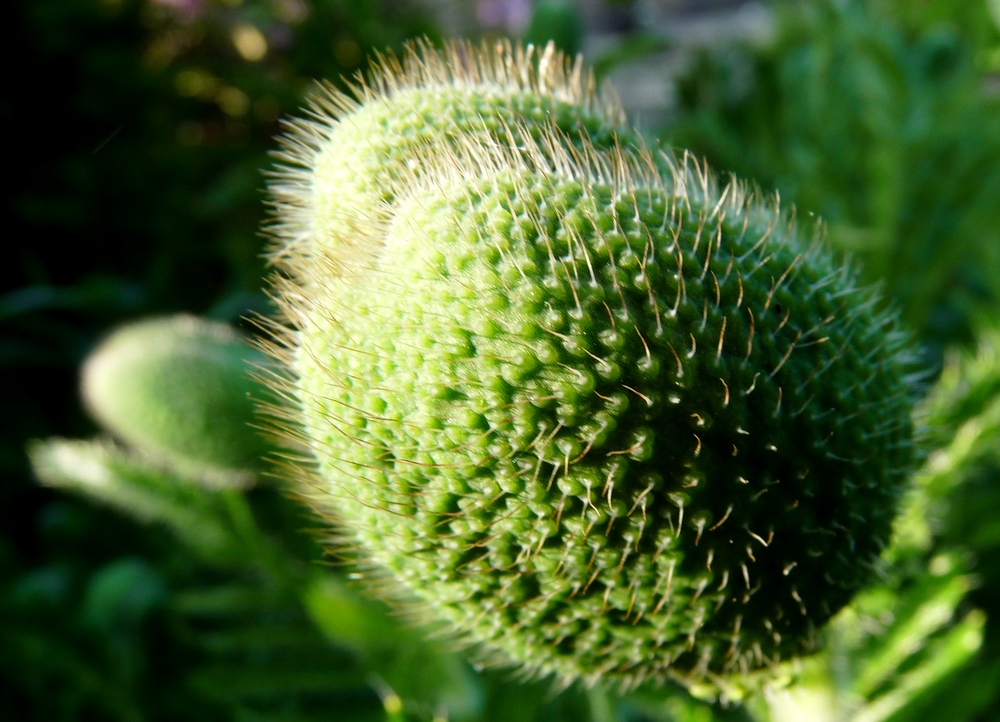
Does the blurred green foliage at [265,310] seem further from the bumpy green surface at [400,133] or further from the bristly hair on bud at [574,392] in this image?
the bumpy green surface at [400,133]

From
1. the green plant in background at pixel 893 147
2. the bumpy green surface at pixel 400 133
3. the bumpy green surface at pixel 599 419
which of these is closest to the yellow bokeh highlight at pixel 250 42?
the green plant in background at pixel 893 147

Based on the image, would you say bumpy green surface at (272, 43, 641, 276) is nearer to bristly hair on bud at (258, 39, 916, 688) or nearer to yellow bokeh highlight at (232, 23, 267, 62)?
bristly hair on bud at (258, 39, 916, 688)

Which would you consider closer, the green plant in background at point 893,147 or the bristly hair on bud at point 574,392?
the bristly hair on bud at point 574,392

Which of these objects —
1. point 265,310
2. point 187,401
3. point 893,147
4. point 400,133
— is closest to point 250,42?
point 265,310

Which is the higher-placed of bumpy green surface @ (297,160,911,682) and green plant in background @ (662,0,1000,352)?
green plant in background @ (662,0,1000,352)

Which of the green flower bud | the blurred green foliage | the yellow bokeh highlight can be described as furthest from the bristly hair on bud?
the yellow bokeh highlight

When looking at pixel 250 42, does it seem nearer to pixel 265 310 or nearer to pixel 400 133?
pixel 265 310
